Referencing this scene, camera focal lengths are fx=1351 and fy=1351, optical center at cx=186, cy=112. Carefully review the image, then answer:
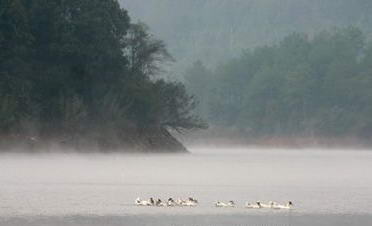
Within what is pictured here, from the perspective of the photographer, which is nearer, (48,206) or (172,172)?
(48,206)

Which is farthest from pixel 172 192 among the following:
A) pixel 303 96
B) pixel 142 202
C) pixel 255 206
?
pixel 303 96

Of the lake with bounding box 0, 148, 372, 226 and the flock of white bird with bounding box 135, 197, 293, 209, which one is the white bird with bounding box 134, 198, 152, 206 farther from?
the lake with bounding box 0, 148, 372, 226

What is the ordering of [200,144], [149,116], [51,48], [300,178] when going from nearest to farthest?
[300,178] < [51,48] < [149,116] < [200,144]

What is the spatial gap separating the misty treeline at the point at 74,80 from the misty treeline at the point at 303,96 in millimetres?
66497

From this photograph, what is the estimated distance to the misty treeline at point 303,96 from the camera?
567ft

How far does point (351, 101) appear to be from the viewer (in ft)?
576

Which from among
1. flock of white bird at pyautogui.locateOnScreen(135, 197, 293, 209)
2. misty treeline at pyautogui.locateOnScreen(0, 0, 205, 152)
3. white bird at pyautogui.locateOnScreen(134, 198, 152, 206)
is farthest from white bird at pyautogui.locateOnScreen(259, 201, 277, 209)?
misty treeline at pyautogui.locateOnScreen(0, 0, 205, 152)

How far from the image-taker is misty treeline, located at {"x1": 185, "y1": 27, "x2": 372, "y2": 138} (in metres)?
173

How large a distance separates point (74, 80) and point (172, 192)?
51052mm

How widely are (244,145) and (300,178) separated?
109m

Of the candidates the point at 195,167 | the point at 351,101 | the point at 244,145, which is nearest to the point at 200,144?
the point at 244,145

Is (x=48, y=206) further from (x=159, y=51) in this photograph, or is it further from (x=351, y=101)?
(x=351, y=101)

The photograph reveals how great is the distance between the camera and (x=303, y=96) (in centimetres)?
17925

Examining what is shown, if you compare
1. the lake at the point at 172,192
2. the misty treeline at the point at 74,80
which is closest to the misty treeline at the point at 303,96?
the misty treeline at the point at 74,80
